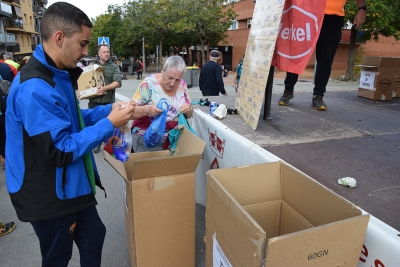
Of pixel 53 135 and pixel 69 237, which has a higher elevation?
pixel 53 135

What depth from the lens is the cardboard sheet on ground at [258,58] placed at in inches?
105

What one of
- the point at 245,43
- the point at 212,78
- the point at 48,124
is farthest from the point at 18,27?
the point at 48,124

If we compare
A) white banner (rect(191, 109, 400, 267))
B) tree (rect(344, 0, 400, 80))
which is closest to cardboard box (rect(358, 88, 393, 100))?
white banner (rect(191, 109, 400, 267))

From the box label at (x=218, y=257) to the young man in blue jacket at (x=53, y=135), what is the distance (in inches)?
29.6

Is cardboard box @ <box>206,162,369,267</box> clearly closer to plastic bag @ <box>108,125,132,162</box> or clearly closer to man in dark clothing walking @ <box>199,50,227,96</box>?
plastic bag @ <box>108,125,132,162</box>

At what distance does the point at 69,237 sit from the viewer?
1.69m

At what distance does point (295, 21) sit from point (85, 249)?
2538mm

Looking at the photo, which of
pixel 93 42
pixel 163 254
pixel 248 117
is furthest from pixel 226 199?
pixel 93 42

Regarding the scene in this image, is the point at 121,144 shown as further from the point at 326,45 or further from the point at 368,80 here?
the point at 368,80

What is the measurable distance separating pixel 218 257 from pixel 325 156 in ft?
3.85

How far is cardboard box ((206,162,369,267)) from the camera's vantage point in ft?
3.36

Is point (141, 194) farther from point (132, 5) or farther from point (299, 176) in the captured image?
point (132, 5)

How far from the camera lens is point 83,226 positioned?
1.81 meters

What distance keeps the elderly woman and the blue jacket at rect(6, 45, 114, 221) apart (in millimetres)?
1101
